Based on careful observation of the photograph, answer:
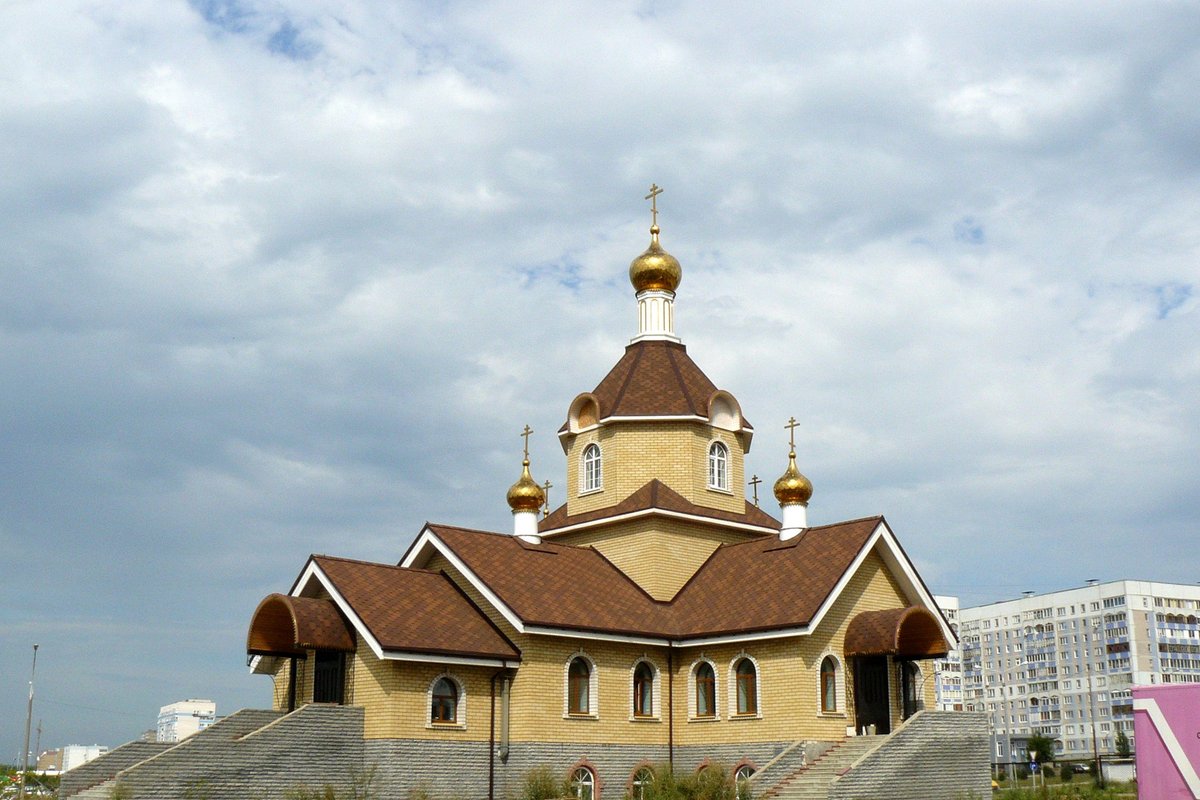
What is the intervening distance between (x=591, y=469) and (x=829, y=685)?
8176mm

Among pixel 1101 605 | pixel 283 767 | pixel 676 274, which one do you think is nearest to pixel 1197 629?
pixel 1101 605

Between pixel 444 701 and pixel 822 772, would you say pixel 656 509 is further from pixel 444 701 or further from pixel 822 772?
pixel 822 772

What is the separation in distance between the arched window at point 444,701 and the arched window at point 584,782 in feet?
7.60

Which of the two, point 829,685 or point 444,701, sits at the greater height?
point 829,685

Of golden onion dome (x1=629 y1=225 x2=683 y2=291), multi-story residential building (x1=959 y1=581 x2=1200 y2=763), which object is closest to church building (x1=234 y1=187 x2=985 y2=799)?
golden onion dome (x1=629 y1=225 x2=683 y2=291)

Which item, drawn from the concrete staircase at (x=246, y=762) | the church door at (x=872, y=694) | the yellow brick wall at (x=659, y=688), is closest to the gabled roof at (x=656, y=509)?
the yellow brick wall at (x=659, y=688)

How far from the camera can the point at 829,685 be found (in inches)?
950

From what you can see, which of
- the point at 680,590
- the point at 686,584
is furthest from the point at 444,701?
the point at 686,584

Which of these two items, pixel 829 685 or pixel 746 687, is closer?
pixel 829 685

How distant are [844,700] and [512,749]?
20.6 ft

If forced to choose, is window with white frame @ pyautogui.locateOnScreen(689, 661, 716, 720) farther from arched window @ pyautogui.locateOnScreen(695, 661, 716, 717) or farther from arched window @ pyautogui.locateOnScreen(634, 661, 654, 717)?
arched window @ pyautogui.locateOnScreen(634, 661, 654, 717)

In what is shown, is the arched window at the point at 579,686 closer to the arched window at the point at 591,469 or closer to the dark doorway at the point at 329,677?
the dark doorway at the point at 329,677

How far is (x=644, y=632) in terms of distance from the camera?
2484 centimetres

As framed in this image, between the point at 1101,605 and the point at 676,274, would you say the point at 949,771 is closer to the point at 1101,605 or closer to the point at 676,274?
the point at 676,274
